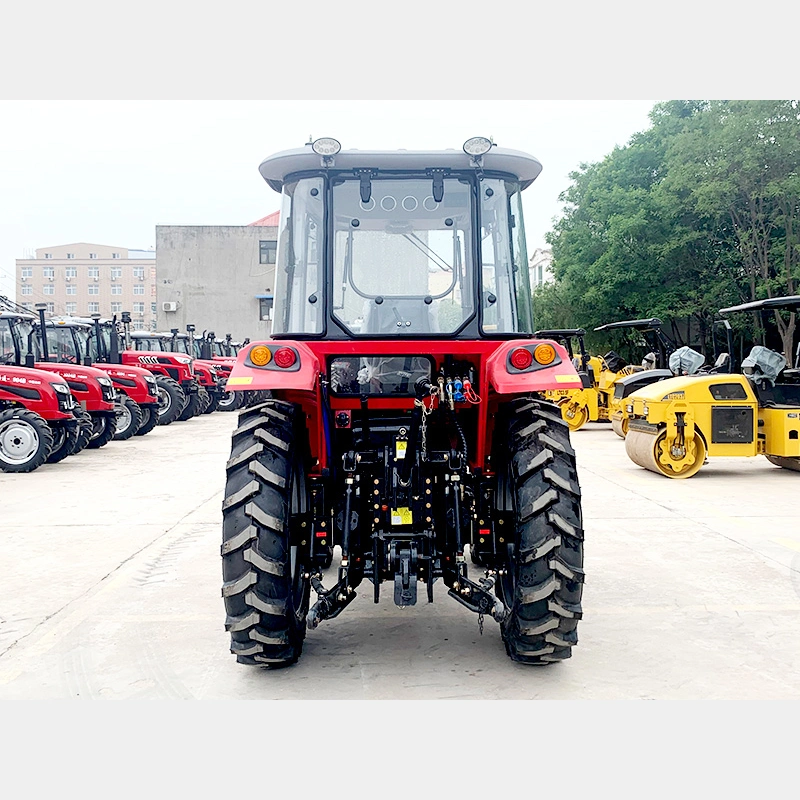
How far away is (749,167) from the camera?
83.6ft

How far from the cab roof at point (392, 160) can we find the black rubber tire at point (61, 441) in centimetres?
1025

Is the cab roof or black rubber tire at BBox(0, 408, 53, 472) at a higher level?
the cab roof

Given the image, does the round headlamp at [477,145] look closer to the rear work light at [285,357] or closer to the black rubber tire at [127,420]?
the rear work light at [285,357]

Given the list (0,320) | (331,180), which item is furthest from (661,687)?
(0,320)

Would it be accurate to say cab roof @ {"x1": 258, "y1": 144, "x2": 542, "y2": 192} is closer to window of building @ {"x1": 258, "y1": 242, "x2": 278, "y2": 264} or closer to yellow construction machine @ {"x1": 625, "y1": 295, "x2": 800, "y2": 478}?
yellow construction machine @ {"x1": 625, "y1": 295, "x2": 800, "y2": 478}

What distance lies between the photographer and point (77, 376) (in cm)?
1576

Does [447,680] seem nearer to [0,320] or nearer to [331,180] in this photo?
[331,180]

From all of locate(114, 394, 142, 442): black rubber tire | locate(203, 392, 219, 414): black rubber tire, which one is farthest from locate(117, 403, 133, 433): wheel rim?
locate(203, 392, 219, 414): black rubber tire

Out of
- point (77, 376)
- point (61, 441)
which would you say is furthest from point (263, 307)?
point (61, 441)

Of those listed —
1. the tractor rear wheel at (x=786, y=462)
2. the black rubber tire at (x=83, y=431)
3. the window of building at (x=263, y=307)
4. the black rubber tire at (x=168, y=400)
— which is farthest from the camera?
the window of building at (x=263, y=307)

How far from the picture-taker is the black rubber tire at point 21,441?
13.3 m

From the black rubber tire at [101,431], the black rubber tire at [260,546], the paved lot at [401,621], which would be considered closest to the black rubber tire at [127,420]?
the black rubber tire at [101,431]

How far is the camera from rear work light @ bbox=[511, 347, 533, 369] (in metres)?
4.39

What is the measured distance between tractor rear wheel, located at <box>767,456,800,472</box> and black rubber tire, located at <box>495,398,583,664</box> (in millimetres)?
9236
